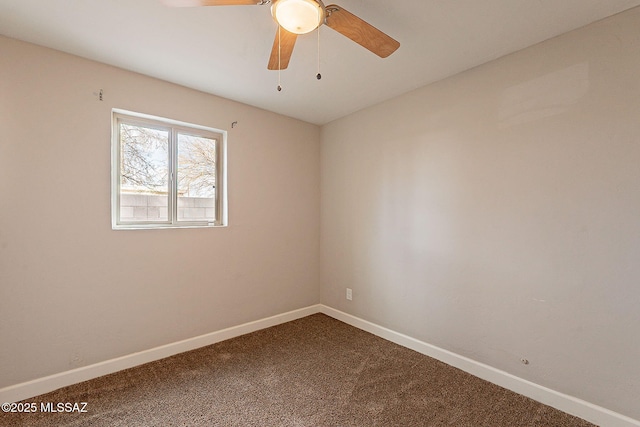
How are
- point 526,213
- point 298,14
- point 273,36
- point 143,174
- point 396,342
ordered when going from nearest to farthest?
1. point 298,14
2. point 273,36
3. point 526,213
4. point 143,174
5. point 396,342

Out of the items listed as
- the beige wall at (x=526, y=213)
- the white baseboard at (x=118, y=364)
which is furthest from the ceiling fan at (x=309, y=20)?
the white baseboard at (x=118, y=364)

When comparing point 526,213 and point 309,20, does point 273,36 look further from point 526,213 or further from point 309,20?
point 526,213

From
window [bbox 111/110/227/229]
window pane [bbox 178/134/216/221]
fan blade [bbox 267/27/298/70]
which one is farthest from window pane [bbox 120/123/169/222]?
fan blade [bbox 267/27/298/70]

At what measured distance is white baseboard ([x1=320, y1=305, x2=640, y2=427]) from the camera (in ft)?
5.48

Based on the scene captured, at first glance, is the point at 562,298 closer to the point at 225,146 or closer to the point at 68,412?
the point at 225,146

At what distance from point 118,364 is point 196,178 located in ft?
5.40

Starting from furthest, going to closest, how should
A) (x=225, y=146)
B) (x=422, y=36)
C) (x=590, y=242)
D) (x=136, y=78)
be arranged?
1. (x=225, y=146)
2. (x=136, y=78)
3. (x=422, y=36)
4. (x=590, y=242)

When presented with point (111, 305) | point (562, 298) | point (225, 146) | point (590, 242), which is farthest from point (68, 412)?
point (590, 242)

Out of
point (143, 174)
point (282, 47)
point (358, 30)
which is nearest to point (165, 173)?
point (143, 174)

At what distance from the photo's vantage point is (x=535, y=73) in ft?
6.43

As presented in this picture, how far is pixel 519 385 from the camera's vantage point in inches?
78.3

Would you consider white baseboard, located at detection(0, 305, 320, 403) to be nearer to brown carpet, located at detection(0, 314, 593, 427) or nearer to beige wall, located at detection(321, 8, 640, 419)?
brown carpet, located at detection(0, 314, 593, 427)

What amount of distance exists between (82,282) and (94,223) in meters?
0.44

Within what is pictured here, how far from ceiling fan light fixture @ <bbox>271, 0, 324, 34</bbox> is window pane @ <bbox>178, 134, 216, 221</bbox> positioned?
178cm
